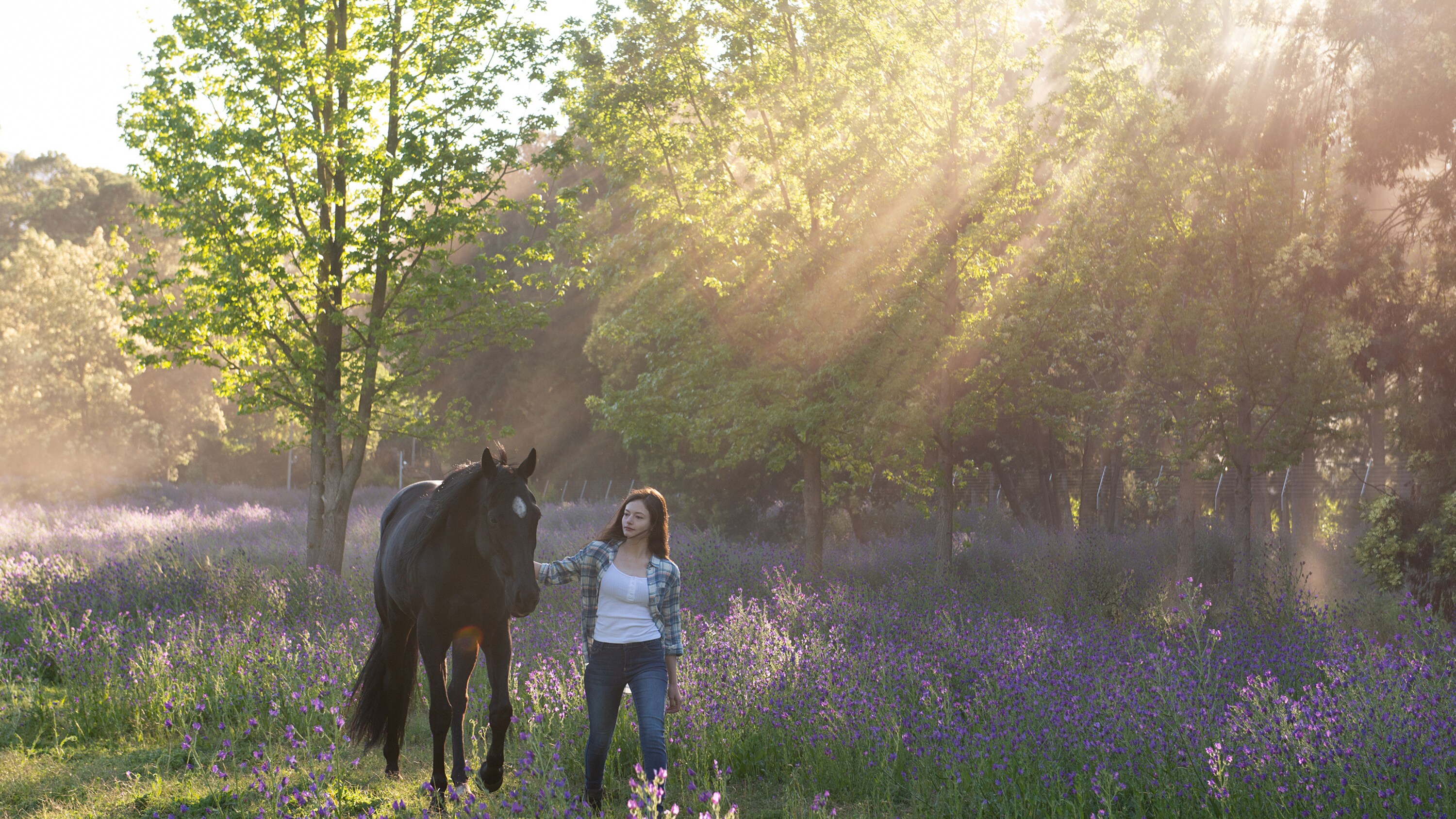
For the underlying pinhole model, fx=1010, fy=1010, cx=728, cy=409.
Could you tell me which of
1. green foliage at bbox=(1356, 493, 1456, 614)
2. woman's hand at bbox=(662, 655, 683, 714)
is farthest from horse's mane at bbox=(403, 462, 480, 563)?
green foliage at bbox=(1356, 493, 1456, 614)

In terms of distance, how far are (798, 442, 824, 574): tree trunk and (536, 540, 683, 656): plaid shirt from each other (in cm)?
931

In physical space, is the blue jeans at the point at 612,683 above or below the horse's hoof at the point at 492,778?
above

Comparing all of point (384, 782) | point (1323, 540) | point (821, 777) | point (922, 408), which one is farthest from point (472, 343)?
point (1323, 540)

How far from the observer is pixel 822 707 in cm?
640

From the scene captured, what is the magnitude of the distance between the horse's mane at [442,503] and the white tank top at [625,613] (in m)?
1.14

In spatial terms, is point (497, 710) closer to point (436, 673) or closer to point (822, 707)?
point (436, 673)

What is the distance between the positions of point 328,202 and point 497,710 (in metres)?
8.38

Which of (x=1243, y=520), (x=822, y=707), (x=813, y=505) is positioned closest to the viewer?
(x=822, y=707)

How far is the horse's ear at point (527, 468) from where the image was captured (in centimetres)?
538

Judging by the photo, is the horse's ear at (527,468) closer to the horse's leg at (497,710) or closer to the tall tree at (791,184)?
the horse's leg at (497,710)

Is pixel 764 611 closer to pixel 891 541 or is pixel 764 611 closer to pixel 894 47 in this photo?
pixel 894 47

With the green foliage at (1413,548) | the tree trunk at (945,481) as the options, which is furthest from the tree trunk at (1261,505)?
the tree trunk at (945,481)

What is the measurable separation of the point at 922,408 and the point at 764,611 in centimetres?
616

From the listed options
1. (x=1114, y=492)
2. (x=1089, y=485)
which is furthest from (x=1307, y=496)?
(x=1114, y=492)
